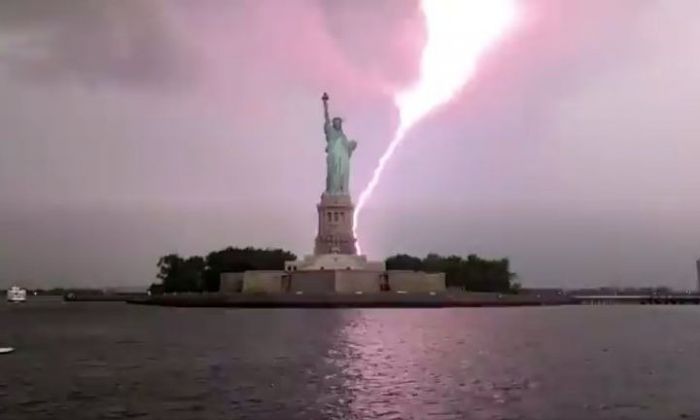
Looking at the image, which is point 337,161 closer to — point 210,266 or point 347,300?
point 347,300

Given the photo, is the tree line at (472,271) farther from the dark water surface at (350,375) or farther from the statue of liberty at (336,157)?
the dark water surface at (350,375)

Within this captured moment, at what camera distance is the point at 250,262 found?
359 ft

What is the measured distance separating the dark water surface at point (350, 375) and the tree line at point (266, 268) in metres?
61.7

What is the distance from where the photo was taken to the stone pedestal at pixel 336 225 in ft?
296

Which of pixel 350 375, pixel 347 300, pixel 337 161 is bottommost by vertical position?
pixel 350 375

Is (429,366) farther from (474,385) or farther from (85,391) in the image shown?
(85,391)

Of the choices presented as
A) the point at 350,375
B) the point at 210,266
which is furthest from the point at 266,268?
the point at 350,375

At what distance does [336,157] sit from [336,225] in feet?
21.5

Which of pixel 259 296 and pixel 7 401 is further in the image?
pixel 259 296

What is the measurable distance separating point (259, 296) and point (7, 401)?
6478 cm

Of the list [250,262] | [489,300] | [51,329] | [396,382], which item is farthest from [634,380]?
[250,262]

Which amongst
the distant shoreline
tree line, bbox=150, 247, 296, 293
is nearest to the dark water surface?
the distant shoreline

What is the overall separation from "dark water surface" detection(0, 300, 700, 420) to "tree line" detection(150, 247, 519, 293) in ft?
202

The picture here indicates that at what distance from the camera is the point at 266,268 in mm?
109500
